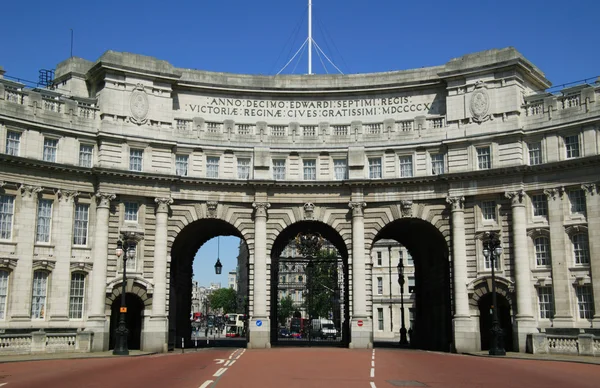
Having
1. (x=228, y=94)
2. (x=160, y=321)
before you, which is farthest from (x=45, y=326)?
(x=228, y=94)

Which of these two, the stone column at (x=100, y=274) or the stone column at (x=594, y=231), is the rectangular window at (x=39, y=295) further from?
the stone column at (x=594, y=231)

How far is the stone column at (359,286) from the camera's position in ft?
167

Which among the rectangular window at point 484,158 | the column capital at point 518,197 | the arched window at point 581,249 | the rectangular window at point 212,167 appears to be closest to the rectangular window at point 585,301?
the arched window at point 581,249

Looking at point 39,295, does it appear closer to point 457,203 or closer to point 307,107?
point 307,107

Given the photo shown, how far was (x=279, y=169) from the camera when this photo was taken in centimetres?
5394

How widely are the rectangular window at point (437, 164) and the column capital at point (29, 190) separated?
2756cm

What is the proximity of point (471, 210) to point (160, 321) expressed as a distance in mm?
23278

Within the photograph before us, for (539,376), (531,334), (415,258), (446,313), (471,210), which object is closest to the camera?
(539,376)

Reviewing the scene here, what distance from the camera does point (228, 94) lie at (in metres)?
55.2

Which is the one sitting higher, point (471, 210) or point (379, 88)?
point (379, 88)

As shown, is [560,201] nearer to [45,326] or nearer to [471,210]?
[471,210]

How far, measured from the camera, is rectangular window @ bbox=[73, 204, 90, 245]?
48969 mm

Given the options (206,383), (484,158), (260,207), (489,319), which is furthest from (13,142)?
(489,319)

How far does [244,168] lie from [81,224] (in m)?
12.5
